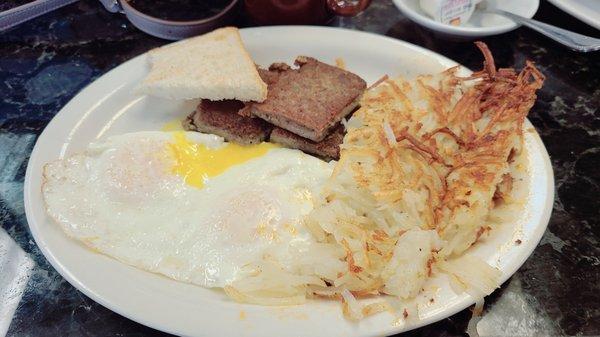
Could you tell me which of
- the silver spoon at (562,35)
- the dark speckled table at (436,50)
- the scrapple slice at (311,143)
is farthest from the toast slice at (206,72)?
the silver spoon at (562,35)

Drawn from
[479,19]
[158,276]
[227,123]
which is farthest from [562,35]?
[158,276]

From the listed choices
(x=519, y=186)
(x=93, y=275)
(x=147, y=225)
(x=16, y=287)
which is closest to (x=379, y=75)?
(x=519, y=186)

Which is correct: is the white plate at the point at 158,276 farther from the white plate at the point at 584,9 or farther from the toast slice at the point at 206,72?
the white plate at the point at 584,9

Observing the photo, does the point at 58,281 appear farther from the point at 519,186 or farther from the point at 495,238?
the point at 519,186

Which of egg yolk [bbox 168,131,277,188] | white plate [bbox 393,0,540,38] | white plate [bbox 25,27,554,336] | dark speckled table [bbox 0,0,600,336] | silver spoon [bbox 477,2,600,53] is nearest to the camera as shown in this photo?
white plate [bbox 25,27,554,336]

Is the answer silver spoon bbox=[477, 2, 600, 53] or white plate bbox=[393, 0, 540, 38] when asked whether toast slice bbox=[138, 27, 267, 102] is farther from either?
silver spoon bbox=[477, 2, 600, 53]

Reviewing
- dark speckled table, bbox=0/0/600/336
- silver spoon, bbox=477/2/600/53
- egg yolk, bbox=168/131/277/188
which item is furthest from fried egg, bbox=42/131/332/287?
silver spoon, bbox=477/2/600/53

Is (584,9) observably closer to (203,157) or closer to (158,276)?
(203,157)
